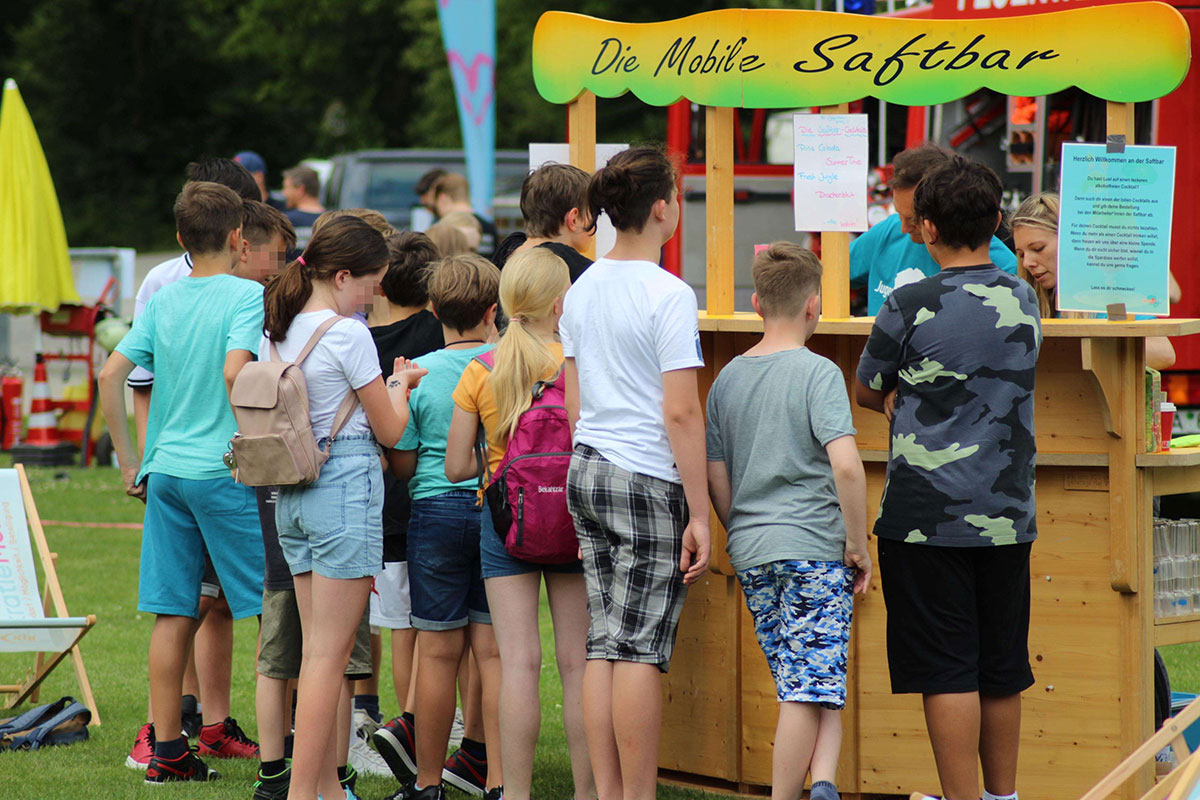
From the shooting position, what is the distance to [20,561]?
568cm

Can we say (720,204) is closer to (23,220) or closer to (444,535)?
(444,535)

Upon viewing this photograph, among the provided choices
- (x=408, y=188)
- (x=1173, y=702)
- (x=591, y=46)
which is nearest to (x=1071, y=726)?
(x=1173, y=702)

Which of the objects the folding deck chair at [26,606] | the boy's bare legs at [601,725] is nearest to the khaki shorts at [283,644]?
the boy's bare legs at [601,725]

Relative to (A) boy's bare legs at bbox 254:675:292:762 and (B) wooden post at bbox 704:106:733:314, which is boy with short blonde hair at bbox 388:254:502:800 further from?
(B) wooden post at bbox 704:106:733:314

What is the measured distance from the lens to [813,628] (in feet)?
12.4

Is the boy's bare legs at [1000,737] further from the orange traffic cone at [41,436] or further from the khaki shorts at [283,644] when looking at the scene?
the orange traffic cone at [41,436]

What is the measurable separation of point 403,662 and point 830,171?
2.16 m

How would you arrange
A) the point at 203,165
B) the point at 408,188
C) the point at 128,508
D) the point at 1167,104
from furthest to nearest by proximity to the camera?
the point at 408,188
the point at 128,508
the point at 1167,104
the point at 203,165

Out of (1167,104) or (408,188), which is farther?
(408,188)

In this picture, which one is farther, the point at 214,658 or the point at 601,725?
the point at 214,658

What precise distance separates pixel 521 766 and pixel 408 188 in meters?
12.0

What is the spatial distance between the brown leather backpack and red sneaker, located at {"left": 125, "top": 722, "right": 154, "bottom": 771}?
4.87 feet

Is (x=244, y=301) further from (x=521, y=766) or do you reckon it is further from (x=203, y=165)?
(x=521, y=766)

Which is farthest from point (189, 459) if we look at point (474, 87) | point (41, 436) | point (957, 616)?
point (41, 436)
